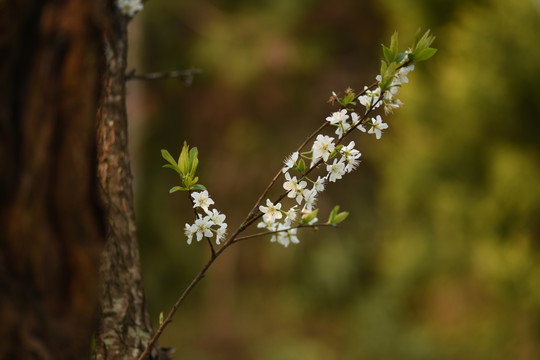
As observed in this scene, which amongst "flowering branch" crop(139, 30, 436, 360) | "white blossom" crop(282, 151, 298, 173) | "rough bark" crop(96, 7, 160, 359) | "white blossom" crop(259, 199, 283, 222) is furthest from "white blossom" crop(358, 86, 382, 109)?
"rough bark" crop(96, 7, 160, 359)

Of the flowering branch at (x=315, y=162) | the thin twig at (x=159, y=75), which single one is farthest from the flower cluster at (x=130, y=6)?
the flowering branch at (x=315, y=162)

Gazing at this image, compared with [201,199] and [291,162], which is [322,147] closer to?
[291,162]

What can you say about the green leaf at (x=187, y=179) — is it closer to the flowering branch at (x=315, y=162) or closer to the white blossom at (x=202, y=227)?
the flowering branch at (x=315, y=162)

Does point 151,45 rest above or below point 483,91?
above

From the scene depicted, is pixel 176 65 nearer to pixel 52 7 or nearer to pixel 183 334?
pixel 183 334

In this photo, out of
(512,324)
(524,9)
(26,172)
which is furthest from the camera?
(512,324)

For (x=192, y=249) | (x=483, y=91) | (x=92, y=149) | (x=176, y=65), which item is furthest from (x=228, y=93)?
(x=92, y=149)

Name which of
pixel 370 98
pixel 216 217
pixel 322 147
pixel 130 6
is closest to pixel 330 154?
pixel 322 147

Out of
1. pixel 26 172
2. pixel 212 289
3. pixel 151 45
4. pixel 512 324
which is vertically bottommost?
pixel 26 172

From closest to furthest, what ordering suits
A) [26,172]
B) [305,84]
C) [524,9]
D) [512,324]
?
1. [26,172]
2. [524,9]
3. [512,324]
4. [305,84]
